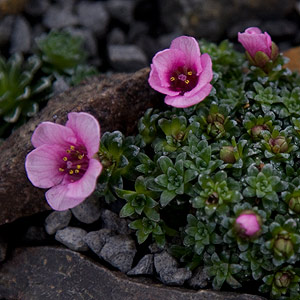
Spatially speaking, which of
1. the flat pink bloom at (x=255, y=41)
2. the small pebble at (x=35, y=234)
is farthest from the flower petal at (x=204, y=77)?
the small pebble at (x=35, y=234)

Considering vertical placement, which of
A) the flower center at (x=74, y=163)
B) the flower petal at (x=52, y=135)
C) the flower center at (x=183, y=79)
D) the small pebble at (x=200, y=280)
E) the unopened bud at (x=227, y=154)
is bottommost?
the small pebble at (x=200, y=280)

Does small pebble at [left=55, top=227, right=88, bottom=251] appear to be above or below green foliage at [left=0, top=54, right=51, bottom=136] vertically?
below

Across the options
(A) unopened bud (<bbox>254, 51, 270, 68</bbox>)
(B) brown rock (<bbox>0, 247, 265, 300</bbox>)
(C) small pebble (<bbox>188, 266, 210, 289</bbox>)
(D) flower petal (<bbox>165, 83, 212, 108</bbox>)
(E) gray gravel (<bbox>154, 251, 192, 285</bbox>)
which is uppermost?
(D) flower petal (<bbox>165, 83, 212, 108</bbox>)

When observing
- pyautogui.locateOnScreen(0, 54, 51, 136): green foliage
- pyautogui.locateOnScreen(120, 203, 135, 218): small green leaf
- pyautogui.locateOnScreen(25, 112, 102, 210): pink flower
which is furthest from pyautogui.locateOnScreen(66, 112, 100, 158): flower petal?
pyautogui.locateOnScreen(0, 54, 51, 136): green foliage

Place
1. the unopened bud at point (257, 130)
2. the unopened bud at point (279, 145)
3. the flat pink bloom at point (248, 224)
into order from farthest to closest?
the unopened bud at point (257, 130) < the unopened bud at point (279, 145) < the flat pink bloom at point (248, 224)

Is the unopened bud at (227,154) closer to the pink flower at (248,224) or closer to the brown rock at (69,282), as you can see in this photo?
the pink flower at (248,224)

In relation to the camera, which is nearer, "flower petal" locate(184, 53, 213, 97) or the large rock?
"flower petal" locate(184, 53, 213, 97)

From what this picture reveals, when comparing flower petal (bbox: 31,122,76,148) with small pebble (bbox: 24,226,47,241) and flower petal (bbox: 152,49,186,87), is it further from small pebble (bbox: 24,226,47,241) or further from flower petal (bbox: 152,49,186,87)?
small pebble (bbox: 24,226,47,241)
